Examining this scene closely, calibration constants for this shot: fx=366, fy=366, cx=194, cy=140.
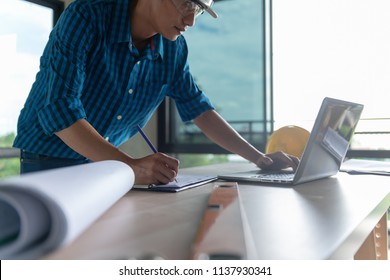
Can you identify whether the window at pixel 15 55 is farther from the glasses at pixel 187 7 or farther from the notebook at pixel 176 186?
the notebook at pixel 176 186

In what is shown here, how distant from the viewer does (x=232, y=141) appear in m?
1.45

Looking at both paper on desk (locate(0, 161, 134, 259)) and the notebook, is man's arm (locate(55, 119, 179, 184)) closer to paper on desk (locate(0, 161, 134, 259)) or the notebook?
the notebook

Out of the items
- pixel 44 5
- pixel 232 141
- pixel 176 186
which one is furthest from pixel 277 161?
pixel 44 5

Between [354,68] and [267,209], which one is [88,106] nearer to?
[267,209]

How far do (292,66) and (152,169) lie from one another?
217cm

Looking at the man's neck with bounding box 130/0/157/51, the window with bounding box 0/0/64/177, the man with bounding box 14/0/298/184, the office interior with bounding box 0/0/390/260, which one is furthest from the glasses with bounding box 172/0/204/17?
the window with bounding box 0/0/64/177

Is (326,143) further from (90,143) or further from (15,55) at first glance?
(15,55)

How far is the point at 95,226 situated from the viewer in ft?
1.71

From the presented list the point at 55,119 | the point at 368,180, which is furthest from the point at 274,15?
the point at 55,119

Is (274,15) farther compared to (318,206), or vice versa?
(274,15)

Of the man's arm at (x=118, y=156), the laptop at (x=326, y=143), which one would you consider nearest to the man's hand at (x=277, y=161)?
the laptop at (x=326, y=143)

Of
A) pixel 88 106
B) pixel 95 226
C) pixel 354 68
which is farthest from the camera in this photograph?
pixel 354 68

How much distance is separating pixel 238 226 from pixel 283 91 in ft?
8.20

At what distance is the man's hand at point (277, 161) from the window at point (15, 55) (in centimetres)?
194
